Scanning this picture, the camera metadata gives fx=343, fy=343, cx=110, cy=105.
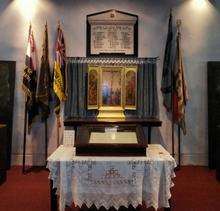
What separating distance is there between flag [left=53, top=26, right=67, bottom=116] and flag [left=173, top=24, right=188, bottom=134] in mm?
1717

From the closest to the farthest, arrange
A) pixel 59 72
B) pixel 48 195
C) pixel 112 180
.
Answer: pixel 112 180 → pixel 48 195 → pixel 59 72

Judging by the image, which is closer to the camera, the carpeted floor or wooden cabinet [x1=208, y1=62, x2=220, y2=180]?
the carpeted floor

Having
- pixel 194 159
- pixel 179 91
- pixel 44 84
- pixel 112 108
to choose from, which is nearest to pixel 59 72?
pixel 44 84

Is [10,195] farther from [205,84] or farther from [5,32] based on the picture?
[205,84]

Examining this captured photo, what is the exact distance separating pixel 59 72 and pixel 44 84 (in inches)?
11.6

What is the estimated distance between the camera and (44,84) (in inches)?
205

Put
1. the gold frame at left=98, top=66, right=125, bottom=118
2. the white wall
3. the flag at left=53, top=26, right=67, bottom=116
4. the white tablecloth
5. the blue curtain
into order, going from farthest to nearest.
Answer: the white wall < the blue curtain < the gold frame at left=98, top=66, right=125, bottom=118 < the flag at left=53, top=26, right=67, bottom=116 < the white tablecloth

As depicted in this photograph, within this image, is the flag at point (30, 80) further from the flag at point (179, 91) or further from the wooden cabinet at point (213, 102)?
the wooden cabinet at point (213, 102)

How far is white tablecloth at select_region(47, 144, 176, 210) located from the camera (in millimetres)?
2705

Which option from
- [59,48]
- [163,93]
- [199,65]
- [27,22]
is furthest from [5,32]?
[199,65]

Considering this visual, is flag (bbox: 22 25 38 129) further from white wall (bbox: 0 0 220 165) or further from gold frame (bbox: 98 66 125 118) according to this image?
gold frame (bbox: 98 66 125 118)

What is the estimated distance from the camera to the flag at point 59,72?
5145 millimetres

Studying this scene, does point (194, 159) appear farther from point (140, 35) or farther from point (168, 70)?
point (140, 35)

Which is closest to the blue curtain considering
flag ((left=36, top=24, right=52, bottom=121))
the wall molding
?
flag ((left=36, top=24, right=52, bottom=121))
